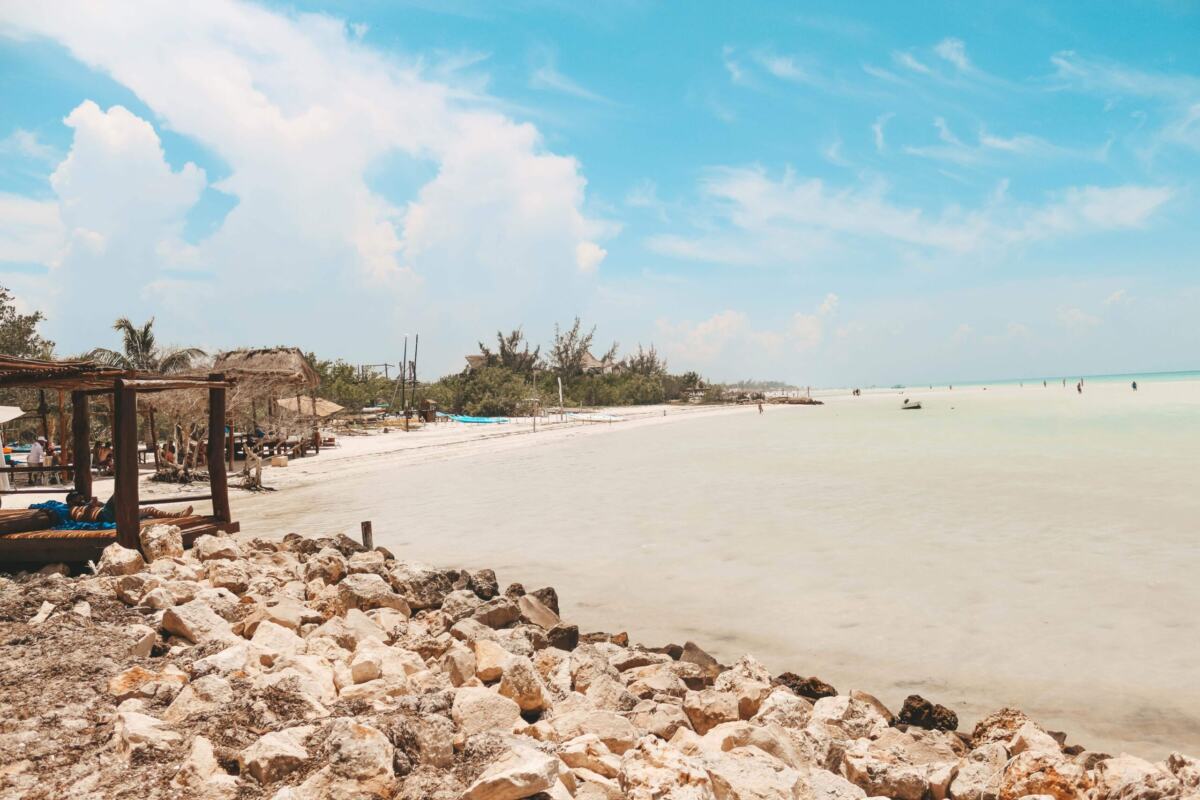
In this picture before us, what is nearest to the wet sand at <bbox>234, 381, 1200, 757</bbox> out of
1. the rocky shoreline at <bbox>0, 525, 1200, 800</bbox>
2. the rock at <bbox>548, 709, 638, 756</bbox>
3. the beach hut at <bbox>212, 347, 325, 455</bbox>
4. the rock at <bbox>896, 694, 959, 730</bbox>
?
the rock at <bbox>896, 694, 959, 730</bbox>

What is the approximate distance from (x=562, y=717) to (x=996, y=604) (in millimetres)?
4769

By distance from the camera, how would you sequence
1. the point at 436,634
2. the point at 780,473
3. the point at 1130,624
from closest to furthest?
the point at 436,634 < the point at 1130,624 < the point at 780,473

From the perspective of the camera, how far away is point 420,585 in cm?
610

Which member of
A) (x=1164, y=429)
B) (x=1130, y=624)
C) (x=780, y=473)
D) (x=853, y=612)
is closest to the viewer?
(x=1130, y=624)

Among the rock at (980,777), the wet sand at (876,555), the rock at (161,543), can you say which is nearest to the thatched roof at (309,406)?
the wet sand at (876,555)

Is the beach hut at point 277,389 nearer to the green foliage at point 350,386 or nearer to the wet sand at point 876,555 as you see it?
the wet sand at point 876,555

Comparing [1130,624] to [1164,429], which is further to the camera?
[1164,429]

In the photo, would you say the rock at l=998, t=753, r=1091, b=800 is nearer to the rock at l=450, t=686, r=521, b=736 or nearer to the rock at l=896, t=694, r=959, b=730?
the rock at l=896, t=694, r=959, b=730

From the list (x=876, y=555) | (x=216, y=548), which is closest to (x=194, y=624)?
(x=216, y=548)

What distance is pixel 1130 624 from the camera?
5.77 metres

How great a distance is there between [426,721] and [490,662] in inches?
42.2

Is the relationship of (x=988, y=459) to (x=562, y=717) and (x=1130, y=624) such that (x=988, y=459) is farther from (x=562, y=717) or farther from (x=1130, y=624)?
(x=562, y=717)

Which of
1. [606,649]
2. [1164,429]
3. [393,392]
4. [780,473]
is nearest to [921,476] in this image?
[780,473]

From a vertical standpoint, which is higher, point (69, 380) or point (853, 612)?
point (69, 380)
